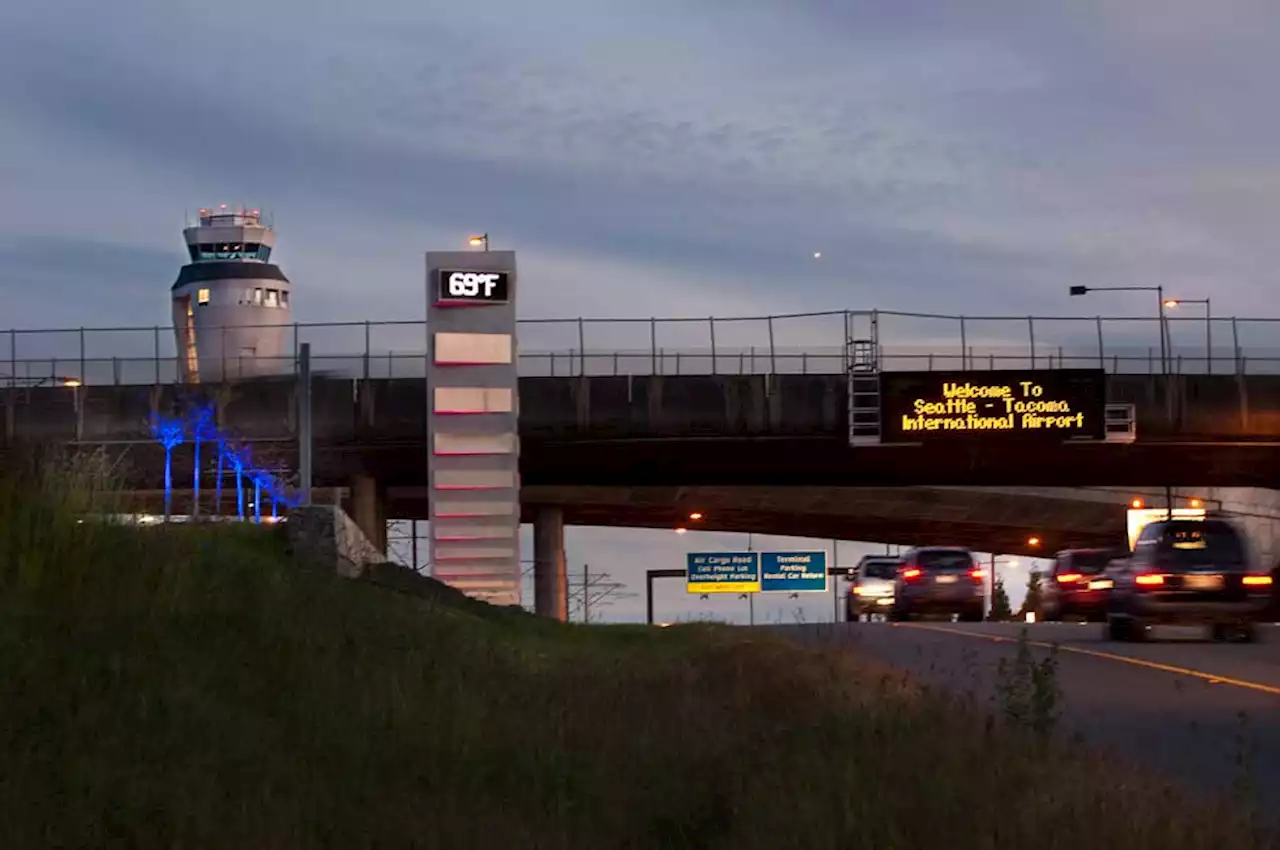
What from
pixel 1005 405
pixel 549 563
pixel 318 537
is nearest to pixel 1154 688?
pixel 318 537

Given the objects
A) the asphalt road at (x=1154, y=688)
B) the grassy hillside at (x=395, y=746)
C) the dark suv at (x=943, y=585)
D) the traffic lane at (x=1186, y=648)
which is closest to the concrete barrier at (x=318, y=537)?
the grassy hillside at (x=395, y=746)

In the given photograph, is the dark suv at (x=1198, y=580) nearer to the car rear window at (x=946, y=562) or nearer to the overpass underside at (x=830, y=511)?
the car rear window at (x=946, y=562)

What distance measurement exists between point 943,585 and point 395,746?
3306cm

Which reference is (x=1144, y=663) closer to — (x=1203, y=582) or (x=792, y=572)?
(x=1203, y=582)

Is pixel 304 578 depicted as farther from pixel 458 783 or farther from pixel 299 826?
pixel 299 826

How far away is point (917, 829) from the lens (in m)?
9.30

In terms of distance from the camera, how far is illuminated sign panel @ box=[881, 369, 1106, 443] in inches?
2031

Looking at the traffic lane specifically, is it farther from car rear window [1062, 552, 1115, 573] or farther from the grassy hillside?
the grassy hillside

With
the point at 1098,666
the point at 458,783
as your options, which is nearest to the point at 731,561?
the point at 1098,666

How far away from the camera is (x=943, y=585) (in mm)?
43438

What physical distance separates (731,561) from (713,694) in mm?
67913

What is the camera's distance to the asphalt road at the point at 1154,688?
14.1 m

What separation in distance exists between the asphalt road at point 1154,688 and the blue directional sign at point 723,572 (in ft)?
162

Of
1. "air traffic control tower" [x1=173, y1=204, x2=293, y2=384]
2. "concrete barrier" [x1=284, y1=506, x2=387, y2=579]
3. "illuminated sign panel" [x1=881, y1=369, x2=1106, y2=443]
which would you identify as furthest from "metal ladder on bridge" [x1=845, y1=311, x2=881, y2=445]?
"air traffic control tower" [x1=173, y1=204, x2=293, y2=384]
